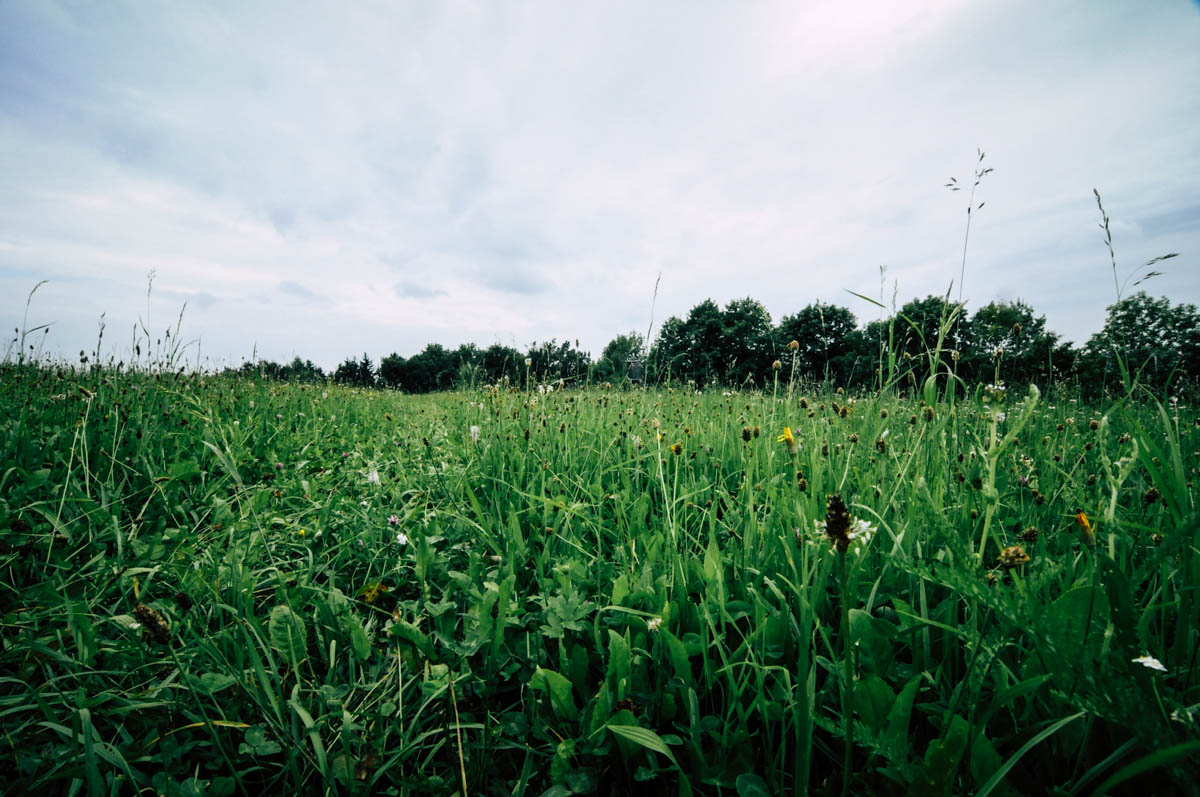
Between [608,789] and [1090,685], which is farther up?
[1090,685]

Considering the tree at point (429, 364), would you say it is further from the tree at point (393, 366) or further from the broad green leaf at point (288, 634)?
the broad green leaf at point (288, 634)

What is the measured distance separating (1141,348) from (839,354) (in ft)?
117

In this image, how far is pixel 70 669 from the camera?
1.42 m

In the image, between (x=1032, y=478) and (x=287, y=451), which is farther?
(x=287, y=451)

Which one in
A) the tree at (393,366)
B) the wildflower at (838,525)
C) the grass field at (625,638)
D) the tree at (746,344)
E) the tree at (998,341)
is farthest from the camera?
the tree at (393,366)

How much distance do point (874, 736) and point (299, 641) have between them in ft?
5.47

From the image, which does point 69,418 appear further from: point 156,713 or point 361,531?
point 156,713

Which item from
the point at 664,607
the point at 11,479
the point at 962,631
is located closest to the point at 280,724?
the point at 664,607

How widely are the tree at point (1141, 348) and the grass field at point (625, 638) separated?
0.47 m

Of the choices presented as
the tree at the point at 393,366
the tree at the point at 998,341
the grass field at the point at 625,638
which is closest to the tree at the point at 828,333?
the tree at the point at 998,341

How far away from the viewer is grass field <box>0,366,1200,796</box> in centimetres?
94

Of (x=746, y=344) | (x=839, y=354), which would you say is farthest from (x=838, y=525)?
(x=839, y=354)

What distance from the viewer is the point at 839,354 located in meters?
38.8

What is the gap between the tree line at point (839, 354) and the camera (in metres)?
2.36
